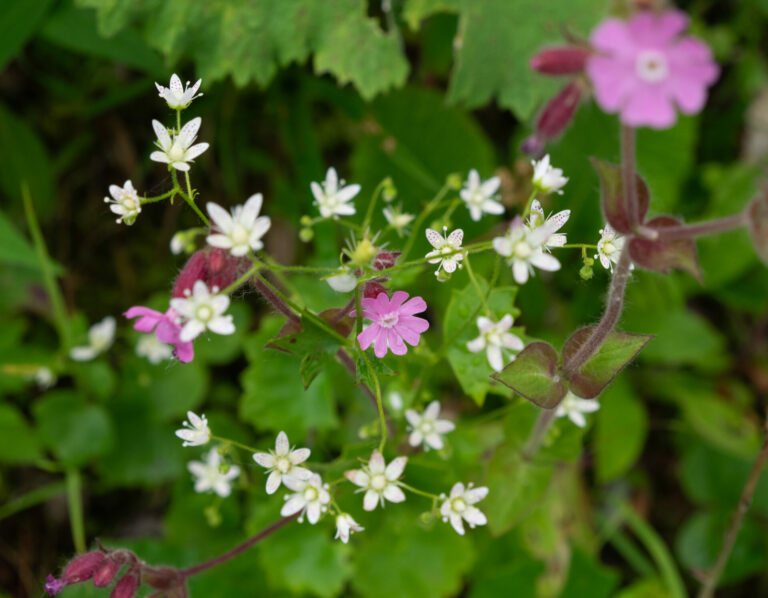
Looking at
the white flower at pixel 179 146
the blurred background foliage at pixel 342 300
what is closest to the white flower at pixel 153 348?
the blurred background foliage at pixel 342 300

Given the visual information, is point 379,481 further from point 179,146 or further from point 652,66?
point 652,66

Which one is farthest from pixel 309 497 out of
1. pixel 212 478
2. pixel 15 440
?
pixel 15 440

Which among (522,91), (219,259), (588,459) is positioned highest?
(219,259)

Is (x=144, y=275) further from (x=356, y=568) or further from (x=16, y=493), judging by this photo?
(x=356, y=568)

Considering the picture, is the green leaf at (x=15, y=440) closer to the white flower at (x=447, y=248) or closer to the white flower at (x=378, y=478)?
the white flower at (x=378, y=478)

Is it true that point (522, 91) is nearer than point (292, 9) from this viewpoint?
No

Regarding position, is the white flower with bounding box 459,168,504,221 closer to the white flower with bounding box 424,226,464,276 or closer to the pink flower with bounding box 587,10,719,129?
the white flower with bounding box 424,226,464,276

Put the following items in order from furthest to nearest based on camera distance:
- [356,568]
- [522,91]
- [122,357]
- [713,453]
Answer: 1. [713,453]
2. [122,357]
3. [522,91]
4. [356,568]

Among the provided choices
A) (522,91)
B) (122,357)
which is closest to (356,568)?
(122,357)
